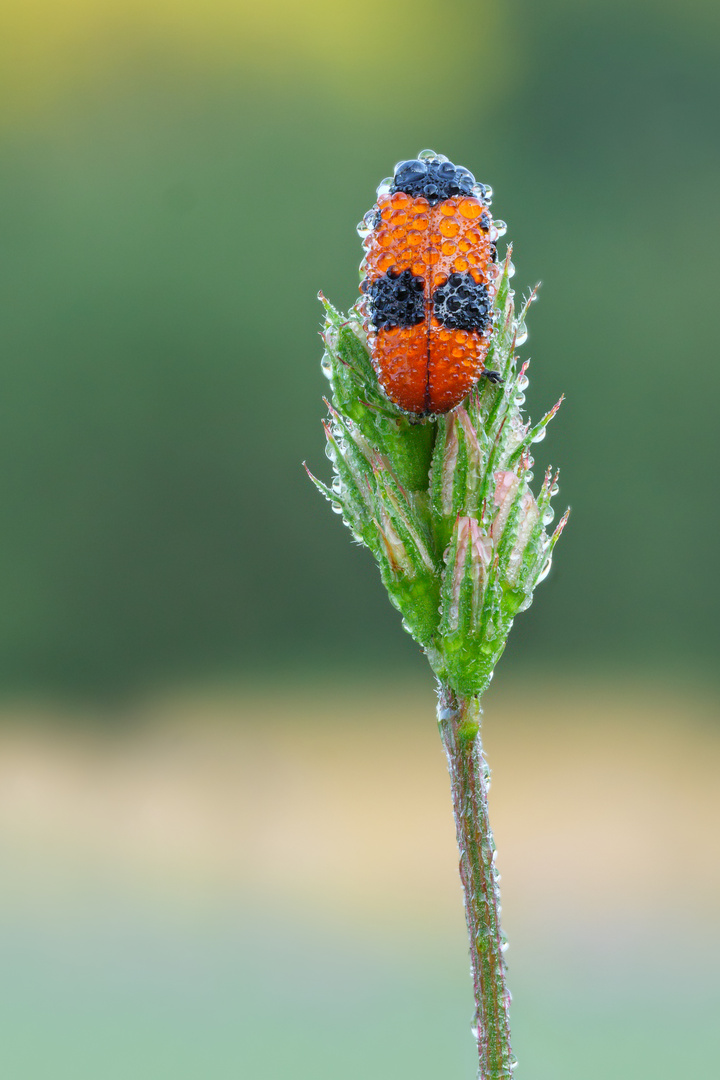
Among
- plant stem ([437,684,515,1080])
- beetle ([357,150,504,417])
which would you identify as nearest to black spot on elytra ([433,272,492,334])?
beetle ([357,150,504,417])

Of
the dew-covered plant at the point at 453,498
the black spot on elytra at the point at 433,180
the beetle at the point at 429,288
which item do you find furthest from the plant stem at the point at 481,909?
the black spot on elytra at the point at 433,180

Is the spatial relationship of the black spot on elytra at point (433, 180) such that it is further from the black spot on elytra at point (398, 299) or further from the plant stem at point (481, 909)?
the plant stem at point (481, 909)

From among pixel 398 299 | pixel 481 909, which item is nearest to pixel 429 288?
pixel 398 299

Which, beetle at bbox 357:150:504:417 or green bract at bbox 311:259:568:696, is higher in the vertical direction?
beetle at bbox 357:150:504:417

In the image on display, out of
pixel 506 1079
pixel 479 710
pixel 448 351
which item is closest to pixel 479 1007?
pixel 506 1079

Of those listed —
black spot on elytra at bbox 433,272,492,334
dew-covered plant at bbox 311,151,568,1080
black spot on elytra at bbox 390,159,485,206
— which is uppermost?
black spot on elytra at bbox 390,159,485,206

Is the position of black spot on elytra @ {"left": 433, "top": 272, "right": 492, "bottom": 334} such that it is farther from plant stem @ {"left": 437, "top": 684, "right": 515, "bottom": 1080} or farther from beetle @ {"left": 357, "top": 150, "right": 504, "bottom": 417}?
plant stem @ {"left": 437, "top": 684, "right": 515, "bottom": 1080}
